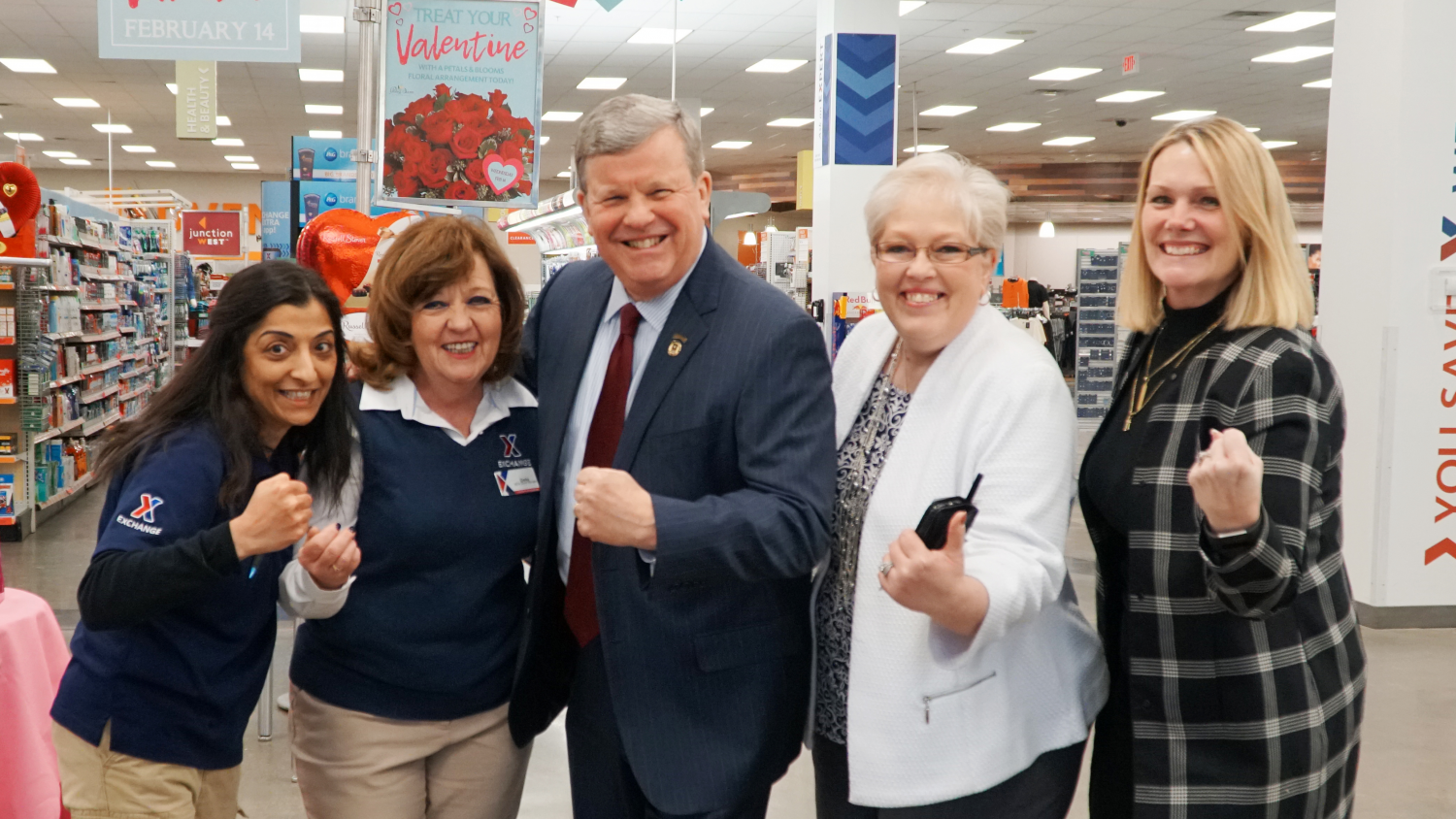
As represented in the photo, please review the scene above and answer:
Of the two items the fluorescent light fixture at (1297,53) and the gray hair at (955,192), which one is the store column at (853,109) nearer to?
the fluorescent light fixture at (1297,53)

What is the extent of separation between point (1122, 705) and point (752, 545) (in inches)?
25.9

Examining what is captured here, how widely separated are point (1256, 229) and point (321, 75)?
44.5 feet

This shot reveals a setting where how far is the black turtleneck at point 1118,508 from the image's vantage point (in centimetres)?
171

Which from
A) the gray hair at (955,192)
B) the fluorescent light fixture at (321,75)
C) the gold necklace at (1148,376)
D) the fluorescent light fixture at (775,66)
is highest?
the fluorescent light fixture at (775,66)

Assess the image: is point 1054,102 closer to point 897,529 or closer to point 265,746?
point 265,746

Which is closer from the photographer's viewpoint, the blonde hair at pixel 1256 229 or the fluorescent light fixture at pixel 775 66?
the blonde hair at pixel 1256 229

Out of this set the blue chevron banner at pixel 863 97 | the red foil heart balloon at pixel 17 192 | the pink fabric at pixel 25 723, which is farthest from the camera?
the blue chevron banner at pixel 863 97

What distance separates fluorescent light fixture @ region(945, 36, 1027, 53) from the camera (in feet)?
38.3

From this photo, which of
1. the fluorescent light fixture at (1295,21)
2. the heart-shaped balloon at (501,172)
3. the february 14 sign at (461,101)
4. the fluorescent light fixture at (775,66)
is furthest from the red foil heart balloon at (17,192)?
the fluorescent light fixture at (1295,21)

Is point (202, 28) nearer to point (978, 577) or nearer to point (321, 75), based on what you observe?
point (978, 577)

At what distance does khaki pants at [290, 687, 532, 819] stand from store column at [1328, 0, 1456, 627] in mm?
4609

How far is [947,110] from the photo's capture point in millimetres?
16016

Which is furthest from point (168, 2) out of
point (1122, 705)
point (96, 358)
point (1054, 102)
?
point (1054, 102)

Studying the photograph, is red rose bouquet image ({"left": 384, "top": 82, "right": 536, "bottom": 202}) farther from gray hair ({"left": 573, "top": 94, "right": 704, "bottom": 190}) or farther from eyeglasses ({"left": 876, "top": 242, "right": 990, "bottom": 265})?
eyeglasses ({"left": 876, "top": 242, "right": 990, "bottom": 265})
